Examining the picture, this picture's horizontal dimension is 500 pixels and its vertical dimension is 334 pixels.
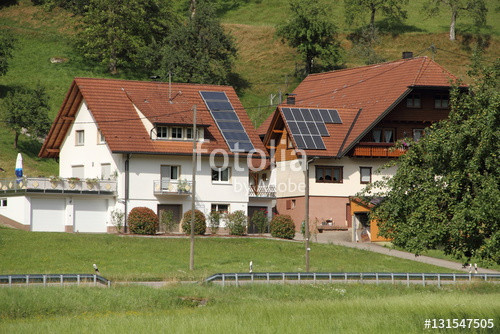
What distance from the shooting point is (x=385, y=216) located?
36.5 meters

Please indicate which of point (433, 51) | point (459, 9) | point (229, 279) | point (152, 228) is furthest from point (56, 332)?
point (459, 9)

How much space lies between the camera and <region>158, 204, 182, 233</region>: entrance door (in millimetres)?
59013

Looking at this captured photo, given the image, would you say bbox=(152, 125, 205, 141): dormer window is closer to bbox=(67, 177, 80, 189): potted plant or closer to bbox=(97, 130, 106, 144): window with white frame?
bbox=(97, 130, 106, 144): window with white frame

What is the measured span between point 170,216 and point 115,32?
38.1 meters

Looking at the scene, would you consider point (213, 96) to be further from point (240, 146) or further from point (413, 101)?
point (413, 101)

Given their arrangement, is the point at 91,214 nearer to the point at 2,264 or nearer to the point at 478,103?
the point at 2,264

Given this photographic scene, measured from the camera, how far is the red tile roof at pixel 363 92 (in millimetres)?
64750

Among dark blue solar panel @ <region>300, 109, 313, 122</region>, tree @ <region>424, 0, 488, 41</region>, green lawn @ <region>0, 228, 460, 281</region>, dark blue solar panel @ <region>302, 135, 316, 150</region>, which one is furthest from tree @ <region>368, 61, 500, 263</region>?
tree @ <region>424, 0, 488, 41</region>

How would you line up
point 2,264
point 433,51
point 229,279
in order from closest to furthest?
point 229,279
point 2,264
point 433,51

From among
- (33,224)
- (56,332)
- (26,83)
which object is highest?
(26,83)

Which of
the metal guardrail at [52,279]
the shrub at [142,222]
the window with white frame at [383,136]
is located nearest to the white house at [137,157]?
the shrub at [142,222]

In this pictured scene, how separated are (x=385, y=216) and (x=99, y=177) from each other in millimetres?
29143

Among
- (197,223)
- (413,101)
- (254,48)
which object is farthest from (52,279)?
(254,48)

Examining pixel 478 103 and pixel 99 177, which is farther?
pixel 99 177
